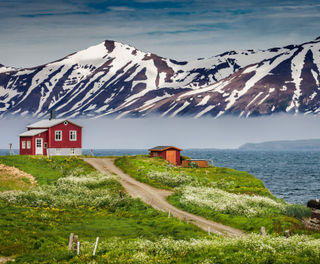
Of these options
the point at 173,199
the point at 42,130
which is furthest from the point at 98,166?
the point at 173,199

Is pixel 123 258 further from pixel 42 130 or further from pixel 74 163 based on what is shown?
pixel 42 130

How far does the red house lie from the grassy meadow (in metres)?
9.68

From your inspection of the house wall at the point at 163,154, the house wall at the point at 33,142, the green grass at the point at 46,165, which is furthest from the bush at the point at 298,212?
the house wall at the point at 33,142

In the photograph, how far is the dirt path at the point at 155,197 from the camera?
129 feet

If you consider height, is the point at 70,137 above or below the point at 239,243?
above

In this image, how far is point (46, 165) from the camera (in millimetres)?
75250

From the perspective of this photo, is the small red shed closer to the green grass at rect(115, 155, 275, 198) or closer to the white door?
the green grass at rect(115, 155, 275, 198)

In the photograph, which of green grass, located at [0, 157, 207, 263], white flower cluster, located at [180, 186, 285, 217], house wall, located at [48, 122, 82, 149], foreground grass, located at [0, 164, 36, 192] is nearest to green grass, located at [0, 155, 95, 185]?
green grass, located at [0, 157, 207, 263]

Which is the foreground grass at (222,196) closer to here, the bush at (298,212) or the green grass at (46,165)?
the bush at (298,212)

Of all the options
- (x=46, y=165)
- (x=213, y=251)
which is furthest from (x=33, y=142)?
(x=213, y=251)

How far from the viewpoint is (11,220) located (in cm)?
3778

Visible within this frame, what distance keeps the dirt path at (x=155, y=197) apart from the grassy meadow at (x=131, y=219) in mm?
1220

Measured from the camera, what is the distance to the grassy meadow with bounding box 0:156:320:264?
25781 mm

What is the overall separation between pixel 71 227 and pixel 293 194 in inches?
2353
